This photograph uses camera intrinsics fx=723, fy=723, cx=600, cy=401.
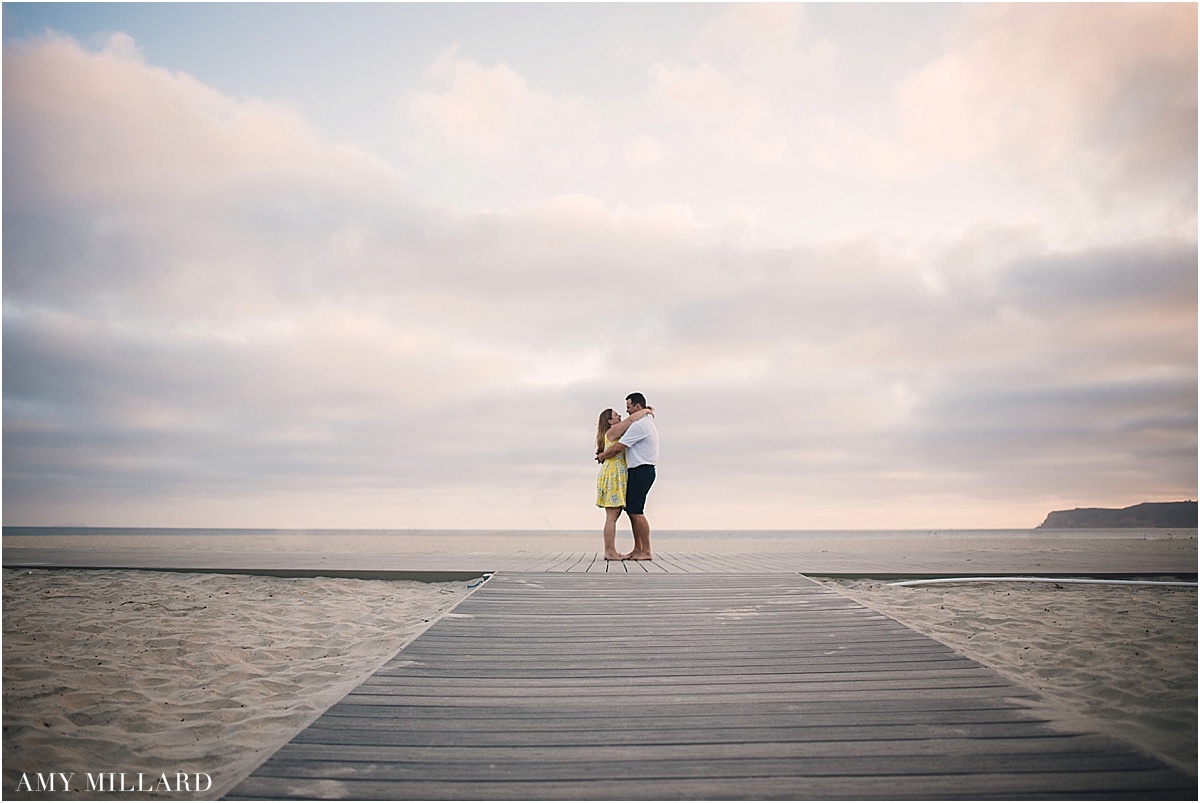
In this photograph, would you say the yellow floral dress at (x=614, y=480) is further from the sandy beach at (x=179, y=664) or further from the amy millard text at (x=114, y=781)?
the amy millard text at (x=114, y=781)

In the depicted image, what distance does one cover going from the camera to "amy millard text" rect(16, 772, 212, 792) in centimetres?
274

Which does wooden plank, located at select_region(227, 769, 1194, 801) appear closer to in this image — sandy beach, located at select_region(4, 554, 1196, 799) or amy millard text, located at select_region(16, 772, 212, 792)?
sandy beach, located at select_region(4, 554, 1196, 799)

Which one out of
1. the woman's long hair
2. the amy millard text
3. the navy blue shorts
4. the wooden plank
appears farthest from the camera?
the woman's long hair

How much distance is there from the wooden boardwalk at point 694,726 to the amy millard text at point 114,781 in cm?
35

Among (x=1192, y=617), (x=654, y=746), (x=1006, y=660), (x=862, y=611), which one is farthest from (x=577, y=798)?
(x=1192, y=617)

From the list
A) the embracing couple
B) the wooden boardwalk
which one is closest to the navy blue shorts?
the embracing couple

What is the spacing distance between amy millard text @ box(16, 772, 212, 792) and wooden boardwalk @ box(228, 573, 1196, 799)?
1.13 ft

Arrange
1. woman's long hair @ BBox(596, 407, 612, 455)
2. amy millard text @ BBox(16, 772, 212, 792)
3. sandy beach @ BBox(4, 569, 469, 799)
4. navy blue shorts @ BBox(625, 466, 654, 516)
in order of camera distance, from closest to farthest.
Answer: amy millard text @ BBox(16, 772, 212, 792)
sandy beach @ BBox(4, 569, 469, 799)
navy blue shorts @ BBox(625, 466, 654, 516)
woman's long hair @ BBox(596, 407, 612, 455)

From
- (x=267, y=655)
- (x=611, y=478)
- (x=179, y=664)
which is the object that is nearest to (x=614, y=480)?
(x=611, y=478)

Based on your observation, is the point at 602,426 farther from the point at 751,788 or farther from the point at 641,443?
the point at 751,788

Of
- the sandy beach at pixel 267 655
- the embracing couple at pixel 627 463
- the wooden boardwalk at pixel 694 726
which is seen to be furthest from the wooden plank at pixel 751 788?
the embracing couple at pixel 627 463

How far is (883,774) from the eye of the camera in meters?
2.54

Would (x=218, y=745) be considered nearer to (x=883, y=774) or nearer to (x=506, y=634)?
(x=506, y=634)

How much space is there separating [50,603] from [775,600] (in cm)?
704
